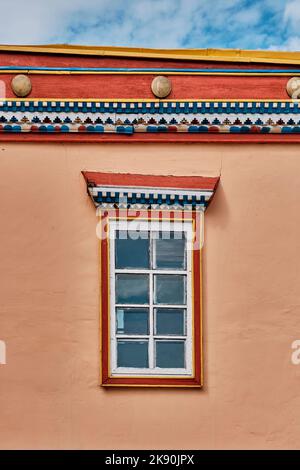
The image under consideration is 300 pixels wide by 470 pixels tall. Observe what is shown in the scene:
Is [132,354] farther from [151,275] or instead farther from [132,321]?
[151,275]

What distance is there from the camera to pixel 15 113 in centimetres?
493

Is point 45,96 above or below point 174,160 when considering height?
above

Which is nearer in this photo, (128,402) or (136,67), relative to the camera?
(128,402)

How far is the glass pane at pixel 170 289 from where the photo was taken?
16.0 ft

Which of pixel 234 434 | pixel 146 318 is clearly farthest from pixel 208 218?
pixel 234 434

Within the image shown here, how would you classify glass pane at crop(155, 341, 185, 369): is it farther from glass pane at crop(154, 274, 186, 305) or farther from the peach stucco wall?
glass pane at crop(154, 274, 186, 305)

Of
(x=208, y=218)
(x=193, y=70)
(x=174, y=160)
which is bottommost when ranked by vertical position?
(x=208, y=218)

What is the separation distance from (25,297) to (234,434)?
1.95 metres

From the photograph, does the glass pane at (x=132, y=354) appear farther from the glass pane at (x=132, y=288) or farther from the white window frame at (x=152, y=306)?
the glass pane at (x=132, y=288)

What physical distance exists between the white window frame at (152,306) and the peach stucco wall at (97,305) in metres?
0.13

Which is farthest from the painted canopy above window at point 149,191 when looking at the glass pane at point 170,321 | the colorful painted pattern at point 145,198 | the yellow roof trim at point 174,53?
the yellow roof trim at point 174,53

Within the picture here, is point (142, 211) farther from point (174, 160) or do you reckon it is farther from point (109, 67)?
point (109, 67)

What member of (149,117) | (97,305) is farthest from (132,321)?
(149,117)

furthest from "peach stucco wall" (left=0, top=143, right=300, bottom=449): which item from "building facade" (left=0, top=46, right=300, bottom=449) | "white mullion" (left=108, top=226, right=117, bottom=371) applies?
"white mullion" (left=108, top=226, right=117, bottom=371)
